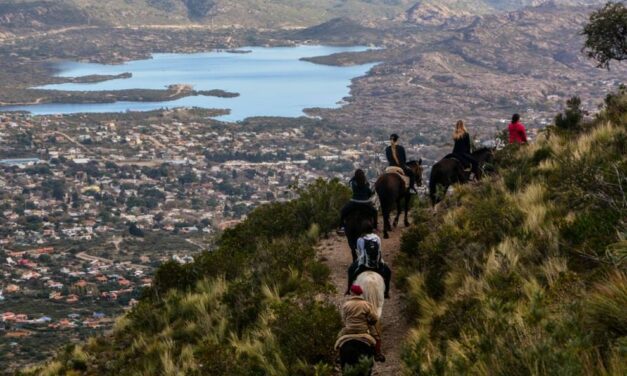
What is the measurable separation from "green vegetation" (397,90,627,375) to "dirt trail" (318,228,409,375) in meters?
0.31

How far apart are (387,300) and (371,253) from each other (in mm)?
2023

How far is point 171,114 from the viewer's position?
146 meters

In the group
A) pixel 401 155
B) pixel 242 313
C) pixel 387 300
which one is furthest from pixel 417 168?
pixel 242 313

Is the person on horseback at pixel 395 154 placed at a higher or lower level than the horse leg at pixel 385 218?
higher

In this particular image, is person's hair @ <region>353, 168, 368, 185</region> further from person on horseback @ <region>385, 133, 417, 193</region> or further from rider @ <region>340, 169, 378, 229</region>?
person on horseback @ <region>385, 133, 417, 193</region>

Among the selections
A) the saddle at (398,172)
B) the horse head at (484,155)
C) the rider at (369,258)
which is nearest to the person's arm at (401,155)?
the saddle at (398,172)

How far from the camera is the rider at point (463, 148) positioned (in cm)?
1647

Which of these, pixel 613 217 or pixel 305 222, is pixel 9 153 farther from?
pixel 613 217

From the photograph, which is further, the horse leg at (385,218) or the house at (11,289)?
the house at (11,289)

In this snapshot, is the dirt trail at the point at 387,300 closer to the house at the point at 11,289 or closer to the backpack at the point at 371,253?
the backpack at the point at 371,253

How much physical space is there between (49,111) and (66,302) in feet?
391

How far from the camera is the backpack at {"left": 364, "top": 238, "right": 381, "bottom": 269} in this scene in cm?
957

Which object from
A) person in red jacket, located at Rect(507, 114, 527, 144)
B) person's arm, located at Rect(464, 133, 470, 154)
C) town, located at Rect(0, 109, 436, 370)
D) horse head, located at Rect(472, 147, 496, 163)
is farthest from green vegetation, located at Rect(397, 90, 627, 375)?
town, located at Rect(0, 109, 436, 370)

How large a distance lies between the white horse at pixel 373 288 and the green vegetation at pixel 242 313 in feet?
2.60
